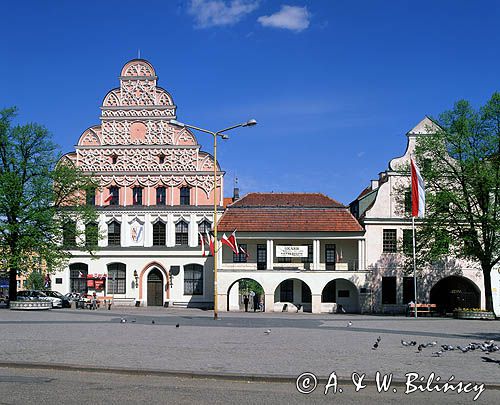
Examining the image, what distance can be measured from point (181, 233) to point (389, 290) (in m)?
19.7

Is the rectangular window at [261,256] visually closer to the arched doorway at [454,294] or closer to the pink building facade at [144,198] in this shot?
the pink building facade at [144,198]

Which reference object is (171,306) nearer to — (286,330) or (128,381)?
(286,330)

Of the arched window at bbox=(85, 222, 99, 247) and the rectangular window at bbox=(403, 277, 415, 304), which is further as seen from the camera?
the rectangular window at bbox=(403, 277, 415, 304)

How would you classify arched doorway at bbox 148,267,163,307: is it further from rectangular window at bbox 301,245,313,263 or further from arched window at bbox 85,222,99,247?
rectangular window at bbox 301,245,313,263

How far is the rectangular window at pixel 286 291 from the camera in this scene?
194 ft

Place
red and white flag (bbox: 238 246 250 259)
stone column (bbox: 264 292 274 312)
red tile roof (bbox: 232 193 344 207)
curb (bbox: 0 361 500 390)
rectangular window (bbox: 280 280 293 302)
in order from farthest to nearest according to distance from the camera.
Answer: red tile roof (bbox: 232 193 344 207), rectangular window (bbox: 280 280 293 302), stone column (bbox: 264 292 274 312), red and white flag (bbox: 238 246 250 259), curb (bbox: 0 361 500 390)

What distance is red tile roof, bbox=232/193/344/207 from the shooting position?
59.4 m

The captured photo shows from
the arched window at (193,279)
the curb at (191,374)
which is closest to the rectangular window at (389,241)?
the arched window at (193,279)

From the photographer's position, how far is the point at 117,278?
60375 mm

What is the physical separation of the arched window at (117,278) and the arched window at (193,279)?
5.82 metres

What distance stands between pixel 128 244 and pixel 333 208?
63.7 ft

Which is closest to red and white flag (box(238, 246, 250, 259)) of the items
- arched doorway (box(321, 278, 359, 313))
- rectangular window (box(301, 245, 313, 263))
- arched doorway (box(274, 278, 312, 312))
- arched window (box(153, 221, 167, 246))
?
arched doorway (box(274, 278, 312, 312))

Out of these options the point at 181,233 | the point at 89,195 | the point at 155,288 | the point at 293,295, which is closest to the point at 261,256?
the point at 293,295

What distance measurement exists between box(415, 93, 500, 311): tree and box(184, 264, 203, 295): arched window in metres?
21.5
